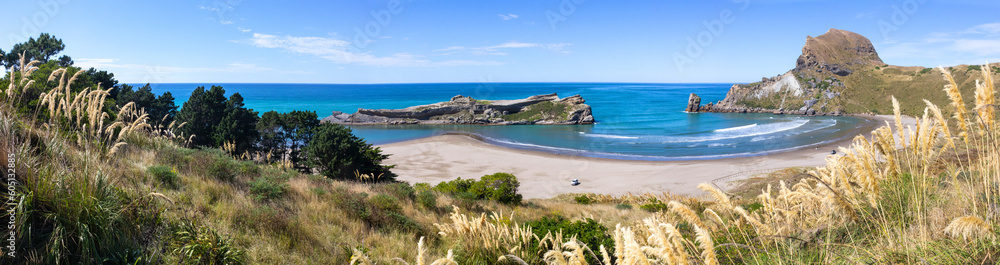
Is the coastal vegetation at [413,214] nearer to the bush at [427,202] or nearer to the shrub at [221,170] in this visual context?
the shrub at [221,170]

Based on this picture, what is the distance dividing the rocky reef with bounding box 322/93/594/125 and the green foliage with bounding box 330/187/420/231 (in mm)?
68552

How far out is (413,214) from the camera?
945cm

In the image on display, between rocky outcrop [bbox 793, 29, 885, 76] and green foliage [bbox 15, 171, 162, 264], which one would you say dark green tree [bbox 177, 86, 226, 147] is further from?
rocky outcrop [bbox 793, 29, 885, 76]

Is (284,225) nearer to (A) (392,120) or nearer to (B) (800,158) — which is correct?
(B) (800,158)

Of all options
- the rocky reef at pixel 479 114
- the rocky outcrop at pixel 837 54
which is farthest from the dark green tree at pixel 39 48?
the rocky outcrop at pixel 837 54

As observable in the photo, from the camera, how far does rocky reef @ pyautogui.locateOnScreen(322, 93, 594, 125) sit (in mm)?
78250

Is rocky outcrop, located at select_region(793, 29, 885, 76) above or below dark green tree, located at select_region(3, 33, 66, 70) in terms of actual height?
above

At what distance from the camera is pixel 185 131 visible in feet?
75.0

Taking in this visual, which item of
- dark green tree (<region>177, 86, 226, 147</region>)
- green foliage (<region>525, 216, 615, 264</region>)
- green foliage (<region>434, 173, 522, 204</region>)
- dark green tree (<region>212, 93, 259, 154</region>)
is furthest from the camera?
dark green tree (<region>177, 86, 226, 147</region>)

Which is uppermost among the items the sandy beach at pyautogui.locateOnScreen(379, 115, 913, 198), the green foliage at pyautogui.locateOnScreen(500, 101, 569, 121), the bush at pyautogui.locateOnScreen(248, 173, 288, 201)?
the bush at pyautogui.locateOnScreen(248, 173, 288, 201)

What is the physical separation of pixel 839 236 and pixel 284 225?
6.54 metres

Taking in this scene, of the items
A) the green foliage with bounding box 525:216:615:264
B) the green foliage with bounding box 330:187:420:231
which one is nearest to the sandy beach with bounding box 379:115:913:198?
the green foliage with bounding box 330:187:420:231

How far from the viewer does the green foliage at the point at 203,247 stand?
4.09 metres

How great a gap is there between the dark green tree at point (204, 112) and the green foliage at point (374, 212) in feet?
73.1
